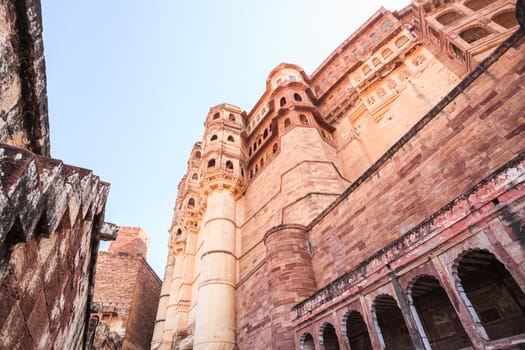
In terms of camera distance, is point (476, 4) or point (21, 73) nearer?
point (21, 73)

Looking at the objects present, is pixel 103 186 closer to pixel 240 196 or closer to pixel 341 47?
pixel 240 196

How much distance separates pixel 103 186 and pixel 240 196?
14901mm

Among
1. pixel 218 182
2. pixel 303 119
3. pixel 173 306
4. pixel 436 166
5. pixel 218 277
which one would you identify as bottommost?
pixel 436 166

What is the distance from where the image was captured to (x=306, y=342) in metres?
6.54

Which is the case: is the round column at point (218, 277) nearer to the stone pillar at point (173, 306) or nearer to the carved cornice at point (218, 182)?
the carved cornice at point (218, 182)

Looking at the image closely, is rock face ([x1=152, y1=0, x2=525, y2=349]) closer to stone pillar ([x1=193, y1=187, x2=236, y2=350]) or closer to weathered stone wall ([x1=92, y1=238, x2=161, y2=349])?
stone pillar ([x1=193, y1=187, x2=236, y2=350])

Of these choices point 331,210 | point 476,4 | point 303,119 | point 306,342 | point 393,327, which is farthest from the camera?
point 303,119

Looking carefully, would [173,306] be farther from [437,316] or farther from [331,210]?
[437,316]

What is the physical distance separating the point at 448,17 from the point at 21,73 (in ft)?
54.6

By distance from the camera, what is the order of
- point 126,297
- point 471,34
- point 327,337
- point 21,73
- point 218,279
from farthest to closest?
point 126,297
point 218,279
point 471,34
point 327,337
point 21,73

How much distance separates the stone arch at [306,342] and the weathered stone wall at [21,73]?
659 cm

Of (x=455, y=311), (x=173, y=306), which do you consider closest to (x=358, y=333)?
(x=455, y=311)

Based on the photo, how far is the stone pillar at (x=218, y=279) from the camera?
11.4 metres

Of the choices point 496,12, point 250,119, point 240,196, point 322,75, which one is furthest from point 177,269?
point 496,12
